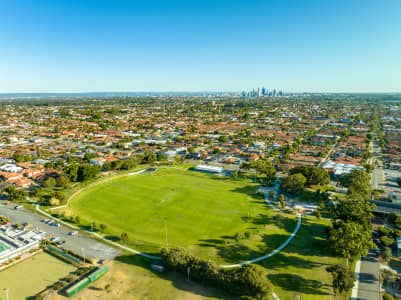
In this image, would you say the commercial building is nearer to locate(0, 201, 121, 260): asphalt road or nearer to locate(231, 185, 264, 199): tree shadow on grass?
locate(0, 201, 121, 260): asphalt road

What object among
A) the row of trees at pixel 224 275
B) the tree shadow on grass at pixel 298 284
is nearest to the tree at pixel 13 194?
the row of trees at pixel 224 275

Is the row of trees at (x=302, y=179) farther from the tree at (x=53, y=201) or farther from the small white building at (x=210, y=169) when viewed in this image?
the tree at (x=53, y=201)

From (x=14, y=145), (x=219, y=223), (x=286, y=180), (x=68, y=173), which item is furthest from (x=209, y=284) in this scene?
(x=14, y=145)

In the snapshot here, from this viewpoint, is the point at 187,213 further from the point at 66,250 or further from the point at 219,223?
the point at 66,250

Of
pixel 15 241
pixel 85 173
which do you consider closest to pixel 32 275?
Answer: pixel 15 241

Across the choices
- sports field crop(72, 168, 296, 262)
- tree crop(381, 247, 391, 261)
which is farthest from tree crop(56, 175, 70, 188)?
tree crop(381, 247, 391, 261)

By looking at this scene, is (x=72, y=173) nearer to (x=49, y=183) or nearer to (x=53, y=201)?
(x=49, y=183)

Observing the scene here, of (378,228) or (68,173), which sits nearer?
(378,228)
